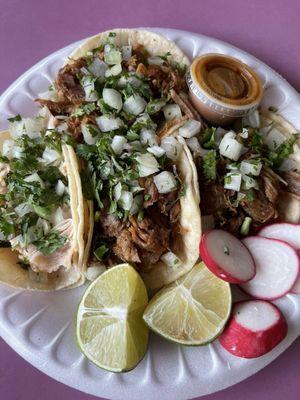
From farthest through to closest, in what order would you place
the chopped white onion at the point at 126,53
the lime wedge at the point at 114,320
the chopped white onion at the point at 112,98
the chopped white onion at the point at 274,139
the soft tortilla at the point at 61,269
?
the chopped white onion at the point at 126,53 → the chopped white onion at the point at 274,139 → the chopped white onion at the point at 112,98 → the soft tortilla at the point at 61,269 → the lime wedge at the point at 114,320

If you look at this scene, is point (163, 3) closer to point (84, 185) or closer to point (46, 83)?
point (46, 83)

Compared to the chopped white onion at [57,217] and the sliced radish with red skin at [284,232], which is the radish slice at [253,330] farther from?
the chopped white onion at [57,217]

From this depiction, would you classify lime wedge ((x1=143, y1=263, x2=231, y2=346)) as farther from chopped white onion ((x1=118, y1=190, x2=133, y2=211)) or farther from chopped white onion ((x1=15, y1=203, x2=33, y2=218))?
chopped white onion ((x1=15, y1=203, x2=33, y2=218))

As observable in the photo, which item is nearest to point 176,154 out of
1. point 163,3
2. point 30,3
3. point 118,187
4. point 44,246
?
point 118,187

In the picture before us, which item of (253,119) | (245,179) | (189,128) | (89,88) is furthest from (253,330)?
(89,88)

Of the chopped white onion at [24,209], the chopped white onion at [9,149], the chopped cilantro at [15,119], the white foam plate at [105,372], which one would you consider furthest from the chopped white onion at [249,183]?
the chopped cilantro at [15,119]
